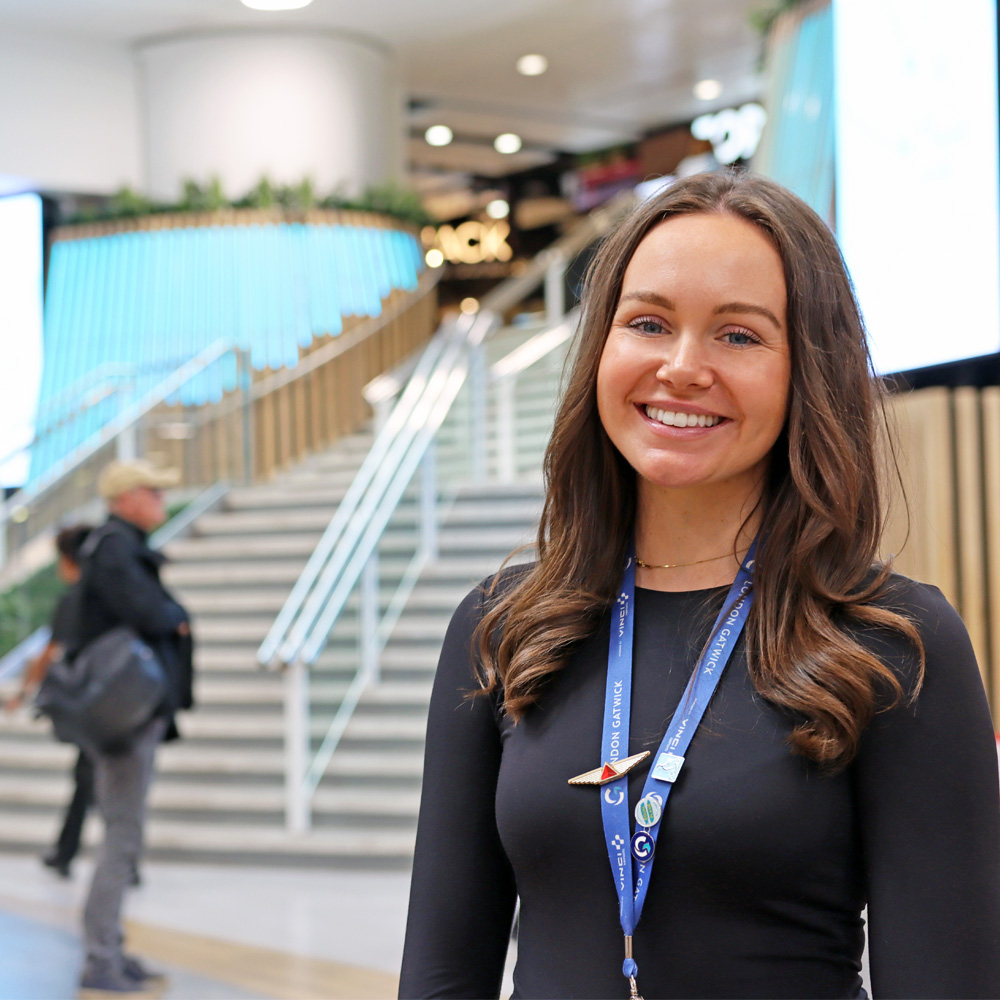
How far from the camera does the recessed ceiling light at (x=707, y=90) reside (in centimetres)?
1642

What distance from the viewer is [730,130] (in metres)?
17.6

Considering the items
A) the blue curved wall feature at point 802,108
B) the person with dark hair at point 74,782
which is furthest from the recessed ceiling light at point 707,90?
the person with dark hair at point 74,782

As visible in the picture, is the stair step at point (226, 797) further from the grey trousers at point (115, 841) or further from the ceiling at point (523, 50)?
the ceiling at point (523, 50)

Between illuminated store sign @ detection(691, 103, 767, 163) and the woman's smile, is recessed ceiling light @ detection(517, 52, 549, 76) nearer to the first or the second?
illuminated store sign @ detection(691, 103, 767, 163)

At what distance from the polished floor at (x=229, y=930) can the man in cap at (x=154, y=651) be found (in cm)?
18

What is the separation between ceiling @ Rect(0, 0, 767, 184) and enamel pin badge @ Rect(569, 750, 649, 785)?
12366 millimetres

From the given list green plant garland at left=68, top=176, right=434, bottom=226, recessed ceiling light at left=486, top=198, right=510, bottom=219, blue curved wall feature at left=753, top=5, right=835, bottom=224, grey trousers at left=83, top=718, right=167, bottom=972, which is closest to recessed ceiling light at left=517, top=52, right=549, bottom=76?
green plant garland at left=68, top=176, right=434, bottom=226

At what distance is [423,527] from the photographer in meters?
8.10

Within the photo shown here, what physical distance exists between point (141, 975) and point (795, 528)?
12.5ft

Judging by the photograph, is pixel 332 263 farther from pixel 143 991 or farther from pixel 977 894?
pixel 977 894

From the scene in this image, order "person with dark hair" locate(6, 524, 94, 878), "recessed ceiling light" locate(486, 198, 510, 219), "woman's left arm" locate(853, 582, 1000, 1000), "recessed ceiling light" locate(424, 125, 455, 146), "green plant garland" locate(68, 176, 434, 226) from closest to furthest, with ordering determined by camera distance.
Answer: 1. "woman's left arm" locate(853, 582, 1000, 1000)
2. "person with dark hair" locate(6, 524, 94, 878)
3. "green plant garland" locate(68, 176, 434, 226)
4. "recessed ceiling light" locate(424, 125, 455, 146)
5. "recessed ceiling light" locate(486, 198, 510, 219)

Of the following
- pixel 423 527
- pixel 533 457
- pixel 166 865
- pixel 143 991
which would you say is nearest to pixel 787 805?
pixel 143 991

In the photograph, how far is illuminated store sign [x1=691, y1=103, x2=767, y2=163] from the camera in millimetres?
17344

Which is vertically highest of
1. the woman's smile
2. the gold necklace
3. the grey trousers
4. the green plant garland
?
the green plant garland
